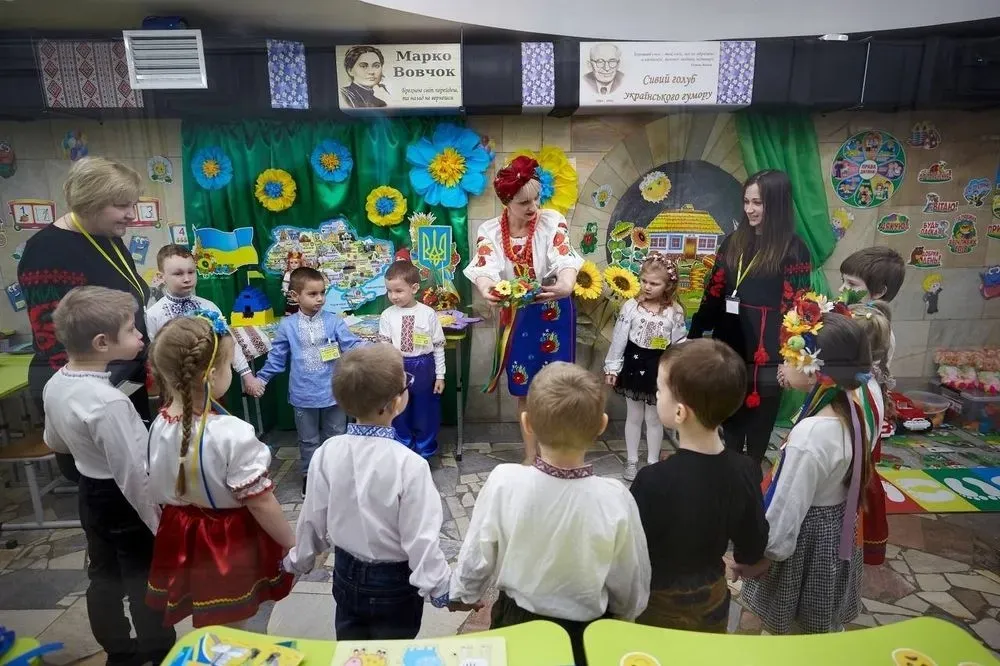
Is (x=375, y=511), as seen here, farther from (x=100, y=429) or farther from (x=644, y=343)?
(x=644, y=343)

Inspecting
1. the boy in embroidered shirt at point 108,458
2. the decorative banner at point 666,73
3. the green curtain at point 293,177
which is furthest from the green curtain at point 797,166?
the boy in embroidered shirt at point 108,458

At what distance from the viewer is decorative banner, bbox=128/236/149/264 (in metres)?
1.21

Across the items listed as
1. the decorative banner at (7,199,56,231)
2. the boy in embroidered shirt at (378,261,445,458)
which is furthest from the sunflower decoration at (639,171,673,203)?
the decorative banner at (7,199,56,231)

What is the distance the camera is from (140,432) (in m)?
1.18

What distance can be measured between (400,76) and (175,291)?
79 cm

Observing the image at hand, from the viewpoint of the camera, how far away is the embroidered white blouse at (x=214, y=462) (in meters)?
1.12

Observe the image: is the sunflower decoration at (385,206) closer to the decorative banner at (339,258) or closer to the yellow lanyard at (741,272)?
the decorative banner at (339,258)

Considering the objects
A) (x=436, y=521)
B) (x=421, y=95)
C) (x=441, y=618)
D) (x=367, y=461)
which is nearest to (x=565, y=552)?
(x=436, y=521)

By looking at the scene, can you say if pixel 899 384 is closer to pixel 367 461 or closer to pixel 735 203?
pixel 735 203

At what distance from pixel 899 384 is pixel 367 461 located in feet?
5.03

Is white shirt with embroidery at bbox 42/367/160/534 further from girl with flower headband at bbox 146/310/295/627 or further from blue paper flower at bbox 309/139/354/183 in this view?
blue paper flower at bbox 309/139/354/183

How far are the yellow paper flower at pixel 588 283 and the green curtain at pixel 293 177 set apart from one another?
2.24ft

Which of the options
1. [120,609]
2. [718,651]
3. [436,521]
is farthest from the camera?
[120,609]

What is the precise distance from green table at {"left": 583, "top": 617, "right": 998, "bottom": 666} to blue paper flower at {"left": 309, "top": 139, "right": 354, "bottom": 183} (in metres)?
1.42
